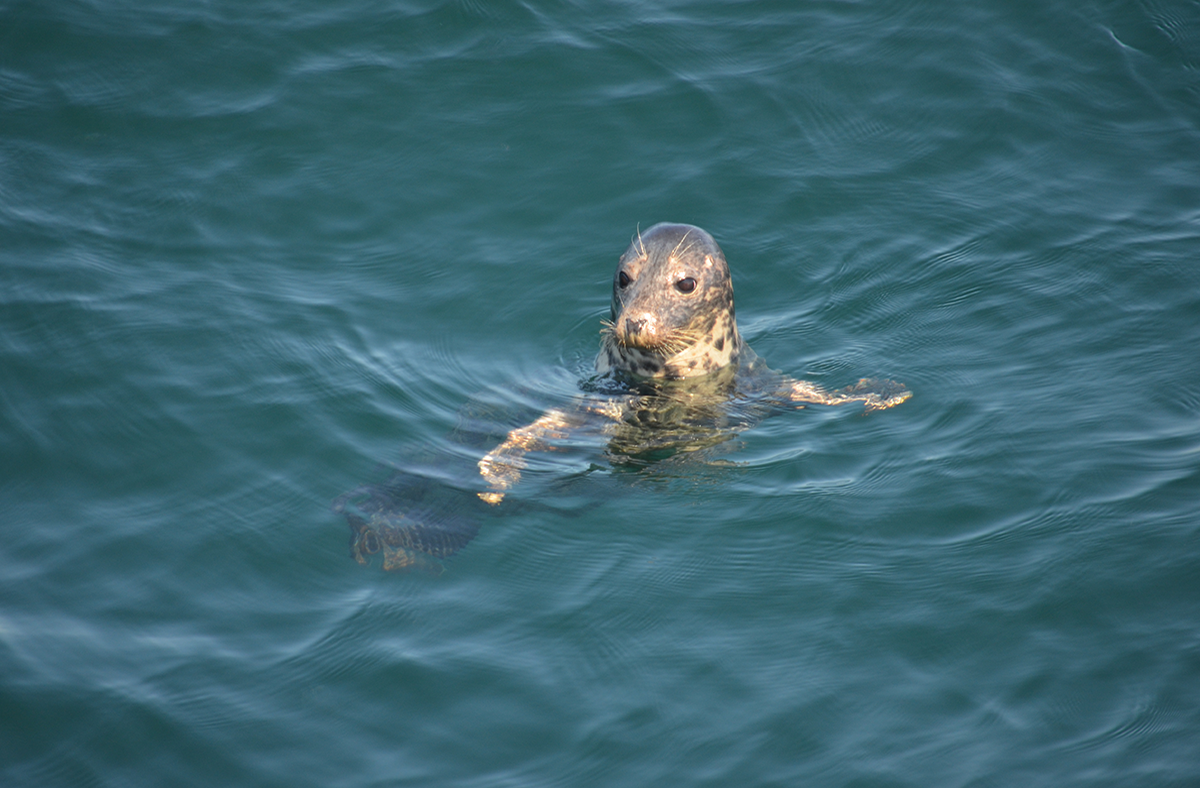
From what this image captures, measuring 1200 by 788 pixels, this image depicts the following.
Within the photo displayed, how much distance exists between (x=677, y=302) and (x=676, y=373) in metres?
0.48

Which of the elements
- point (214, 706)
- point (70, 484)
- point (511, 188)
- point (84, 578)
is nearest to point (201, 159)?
point (511, 188)

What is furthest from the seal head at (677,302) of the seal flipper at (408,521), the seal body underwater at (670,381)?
the seal flipper at (408,521)

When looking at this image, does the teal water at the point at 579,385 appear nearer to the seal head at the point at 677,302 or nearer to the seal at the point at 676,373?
the seal at the point at 676,373

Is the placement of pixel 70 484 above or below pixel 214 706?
above

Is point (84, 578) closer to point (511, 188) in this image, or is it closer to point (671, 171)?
point (511, 188)

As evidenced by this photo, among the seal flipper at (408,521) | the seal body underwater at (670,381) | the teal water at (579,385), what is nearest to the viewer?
the teal water at (579,385)

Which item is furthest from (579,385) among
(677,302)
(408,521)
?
(408,521)

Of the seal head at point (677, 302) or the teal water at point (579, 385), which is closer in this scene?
the teal water at point (579, 385)

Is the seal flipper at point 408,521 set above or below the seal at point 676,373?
below

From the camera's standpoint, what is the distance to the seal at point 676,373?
6.50 meters

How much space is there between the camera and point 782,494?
6.10 m

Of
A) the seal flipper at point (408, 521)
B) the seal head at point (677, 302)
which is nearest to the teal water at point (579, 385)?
the seal flipper at point (408, 521)

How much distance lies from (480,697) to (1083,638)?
9.11 ft

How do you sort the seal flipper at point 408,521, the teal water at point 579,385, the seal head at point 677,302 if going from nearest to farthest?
1. the teal water at point 579,385
2. the seal flipper at point 408,521
3. the seal head at point 677,302
